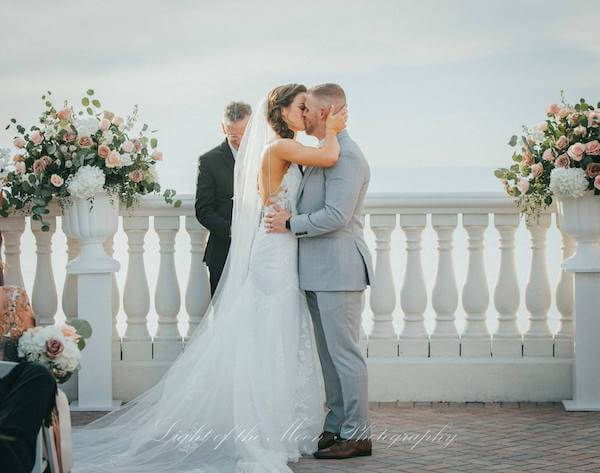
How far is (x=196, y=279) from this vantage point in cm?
695

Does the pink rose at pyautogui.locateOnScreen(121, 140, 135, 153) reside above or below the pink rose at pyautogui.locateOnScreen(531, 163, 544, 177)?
above

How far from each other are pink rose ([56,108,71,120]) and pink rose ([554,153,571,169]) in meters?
3.03

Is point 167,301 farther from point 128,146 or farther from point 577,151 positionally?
point 577,151

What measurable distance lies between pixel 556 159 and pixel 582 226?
463 mm

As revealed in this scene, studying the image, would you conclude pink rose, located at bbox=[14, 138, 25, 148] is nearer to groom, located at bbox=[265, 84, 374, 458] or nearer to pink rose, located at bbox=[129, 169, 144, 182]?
pink rose, located at bbox=[129, 169, 144, 182]

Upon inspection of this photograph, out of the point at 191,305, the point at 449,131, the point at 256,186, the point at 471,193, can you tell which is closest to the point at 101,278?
the point at 191,305

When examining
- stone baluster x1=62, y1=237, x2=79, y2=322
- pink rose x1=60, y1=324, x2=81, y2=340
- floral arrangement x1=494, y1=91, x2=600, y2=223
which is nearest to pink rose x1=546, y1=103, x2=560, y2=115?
Answer: floral arrangement x1=494, y1=91, x2=600, y2=223

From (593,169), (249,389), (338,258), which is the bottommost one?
(249,389)

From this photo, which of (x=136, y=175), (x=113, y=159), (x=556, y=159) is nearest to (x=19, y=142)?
(x=113, y=159)

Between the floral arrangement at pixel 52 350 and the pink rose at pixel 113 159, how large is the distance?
2138mm

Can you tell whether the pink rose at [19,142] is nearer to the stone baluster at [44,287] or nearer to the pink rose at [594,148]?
the stone baluster at [44,287]

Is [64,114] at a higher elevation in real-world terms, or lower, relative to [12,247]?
higher

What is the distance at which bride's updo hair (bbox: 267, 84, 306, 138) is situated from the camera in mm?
5766

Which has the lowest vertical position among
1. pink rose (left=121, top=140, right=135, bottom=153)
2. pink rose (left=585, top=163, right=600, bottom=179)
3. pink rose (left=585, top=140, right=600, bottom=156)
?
pink rose (left=585, top=163, right=600, bottom=179)
